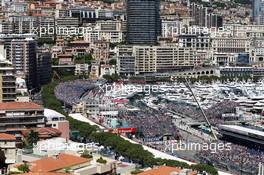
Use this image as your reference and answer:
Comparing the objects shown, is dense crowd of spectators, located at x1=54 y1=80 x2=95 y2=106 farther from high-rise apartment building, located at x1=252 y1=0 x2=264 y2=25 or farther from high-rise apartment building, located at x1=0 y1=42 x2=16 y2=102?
high-rise apartment building, located at x1=252 y1=0 x2=264 y2=25

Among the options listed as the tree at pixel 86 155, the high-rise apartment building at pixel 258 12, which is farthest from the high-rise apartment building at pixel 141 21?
the tree at pixel 86 155

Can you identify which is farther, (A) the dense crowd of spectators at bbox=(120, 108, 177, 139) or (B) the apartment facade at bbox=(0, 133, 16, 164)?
(A) the dense crowd of spectators at bbox=(120, 108, 177, 139)

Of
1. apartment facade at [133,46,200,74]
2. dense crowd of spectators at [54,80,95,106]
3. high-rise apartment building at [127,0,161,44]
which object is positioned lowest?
dense crowd of spectators at [54,80,95,106]

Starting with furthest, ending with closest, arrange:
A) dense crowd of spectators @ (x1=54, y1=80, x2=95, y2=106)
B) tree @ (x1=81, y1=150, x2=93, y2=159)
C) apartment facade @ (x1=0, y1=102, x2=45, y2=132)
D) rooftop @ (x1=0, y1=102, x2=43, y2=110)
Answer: dense crowd of spectators @ (x1=54, y1=80, x2=95, y2=106) → rooftop @ (x1=0, y1=102, x2=43, y2=110) → apartment facade @ (x1=0, y1=102, x2=45, y2=132) → tree @ (x1=81, y1=150, x2=93, y2=159)

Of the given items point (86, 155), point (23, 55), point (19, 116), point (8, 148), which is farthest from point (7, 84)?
point (23, 55)

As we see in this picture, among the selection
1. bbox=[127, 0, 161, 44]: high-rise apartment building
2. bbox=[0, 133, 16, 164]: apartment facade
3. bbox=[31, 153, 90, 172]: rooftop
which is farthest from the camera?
bbox=[127, 0, 161, 44]: high-rise apartment building

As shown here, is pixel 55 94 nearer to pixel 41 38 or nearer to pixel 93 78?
pixel 93 78

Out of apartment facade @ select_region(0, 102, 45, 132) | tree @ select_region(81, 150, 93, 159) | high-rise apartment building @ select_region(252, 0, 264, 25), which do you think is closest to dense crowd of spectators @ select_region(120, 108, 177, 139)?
apartment facade @ select_region(0, 102, 45, 132)
